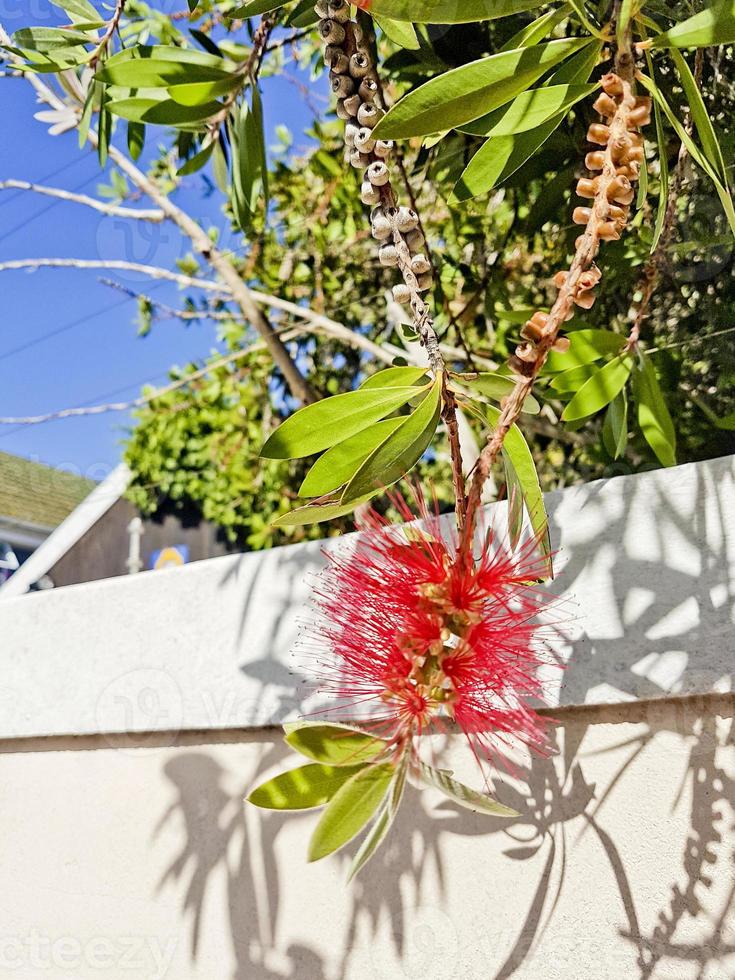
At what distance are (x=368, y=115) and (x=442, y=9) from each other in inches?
2.4

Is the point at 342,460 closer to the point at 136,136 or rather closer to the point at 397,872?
the point at 397,872

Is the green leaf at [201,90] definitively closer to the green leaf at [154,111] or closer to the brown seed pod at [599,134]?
the green leaf at [154,111]

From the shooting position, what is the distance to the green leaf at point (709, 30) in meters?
0.38

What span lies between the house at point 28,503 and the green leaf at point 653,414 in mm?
6825

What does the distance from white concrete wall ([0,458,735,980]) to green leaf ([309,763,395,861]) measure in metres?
0.26

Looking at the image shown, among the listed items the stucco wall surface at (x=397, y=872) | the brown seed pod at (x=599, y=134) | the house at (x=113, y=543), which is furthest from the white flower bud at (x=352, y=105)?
the house at (x=113, y=543)

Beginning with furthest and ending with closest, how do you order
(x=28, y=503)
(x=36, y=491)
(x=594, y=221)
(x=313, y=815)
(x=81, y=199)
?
(x=36, y=491), (x=28, y=503), (x=81, y=199), (x=313, y=815), (x=594, y=221)

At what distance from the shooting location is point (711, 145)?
1.34 feet

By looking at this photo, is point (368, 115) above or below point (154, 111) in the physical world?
below

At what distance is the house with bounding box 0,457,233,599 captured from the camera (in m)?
4.97

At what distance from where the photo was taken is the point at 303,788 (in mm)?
420

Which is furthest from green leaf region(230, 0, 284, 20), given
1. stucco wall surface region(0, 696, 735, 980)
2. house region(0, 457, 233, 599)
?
house region(0, 457, 233, 599)

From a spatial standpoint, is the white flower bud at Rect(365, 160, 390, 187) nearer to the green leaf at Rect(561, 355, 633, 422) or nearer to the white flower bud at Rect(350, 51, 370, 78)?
the white flower bud at Rect(350, 51, 370, 78)

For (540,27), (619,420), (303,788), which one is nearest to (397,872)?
(303,788)
